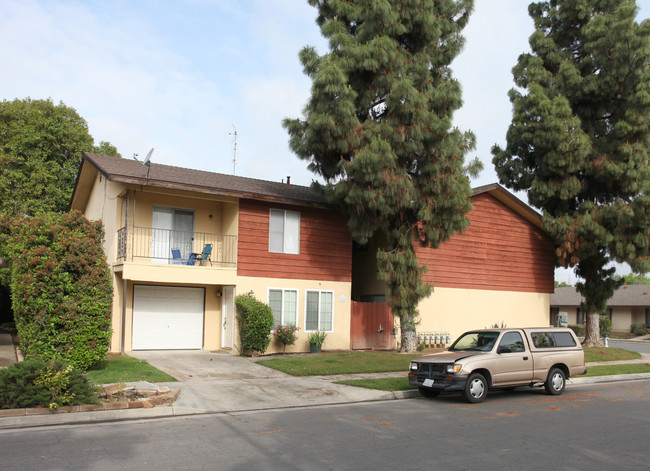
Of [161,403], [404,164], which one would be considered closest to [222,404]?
[161,403]

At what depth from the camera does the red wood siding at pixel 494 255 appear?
965 inches

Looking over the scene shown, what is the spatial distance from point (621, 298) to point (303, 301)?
39.2 metres

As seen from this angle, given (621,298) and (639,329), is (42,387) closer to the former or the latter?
(639,329)

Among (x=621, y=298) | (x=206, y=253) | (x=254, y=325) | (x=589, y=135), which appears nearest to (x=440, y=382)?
(x=254, y=325)

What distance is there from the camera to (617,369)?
18969 millimetres

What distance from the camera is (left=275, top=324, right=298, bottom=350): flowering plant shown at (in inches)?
767

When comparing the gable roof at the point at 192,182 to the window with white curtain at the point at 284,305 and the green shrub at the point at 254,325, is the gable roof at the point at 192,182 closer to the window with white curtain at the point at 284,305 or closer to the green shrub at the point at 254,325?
the window with white curtain at the point at 284,305

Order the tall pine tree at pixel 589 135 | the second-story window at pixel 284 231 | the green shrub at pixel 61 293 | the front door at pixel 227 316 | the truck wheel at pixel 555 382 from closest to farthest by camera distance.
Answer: the truck wheel at pixel 555 382 → the green shrub at pixel 61 293 → the front door at pixel 227 316 → the second-story window at pixel 284 231 → the tall pine tree at pixel 589 135

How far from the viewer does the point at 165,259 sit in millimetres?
19406

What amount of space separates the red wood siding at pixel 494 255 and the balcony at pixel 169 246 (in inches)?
317

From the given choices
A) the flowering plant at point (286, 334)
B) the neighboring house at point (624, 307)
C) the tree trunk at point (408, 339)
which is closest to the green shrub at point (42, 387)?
the flowering plant at point (286, 334)

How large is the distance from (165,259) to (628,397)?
1404cm

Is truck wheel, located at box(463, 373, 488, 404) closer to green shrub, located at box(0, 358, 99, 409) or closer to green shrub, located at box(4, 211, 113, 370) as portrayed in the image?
green shrub, located at box(0, 358, 99, 409)

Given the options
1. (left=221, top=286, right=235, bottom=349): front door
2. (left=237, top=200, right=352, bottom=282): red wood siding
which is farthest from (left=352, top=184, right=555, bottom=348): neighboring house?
(left=221, top=286, right=235, bottom=349): front door
